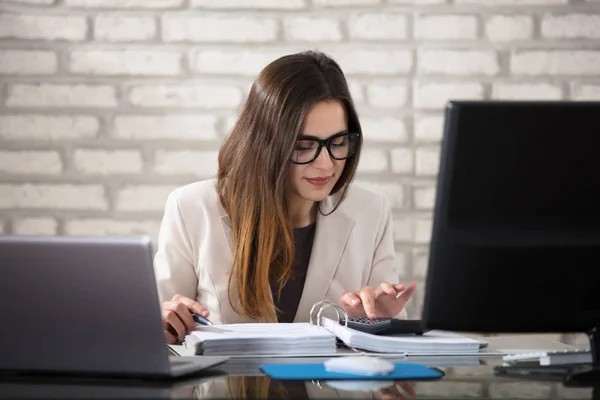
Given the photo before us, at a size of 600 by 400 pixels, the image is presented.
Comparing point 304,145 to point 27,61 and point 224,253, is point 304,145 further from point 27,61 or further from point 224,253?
point 27,61

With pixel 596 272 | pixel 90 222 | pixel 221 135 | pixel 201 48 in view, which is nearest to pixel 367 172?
pixel 221 135

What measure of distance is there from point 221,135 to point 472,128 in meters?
1.63

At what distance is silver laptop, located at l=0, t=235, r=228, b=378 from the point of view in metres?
1.04

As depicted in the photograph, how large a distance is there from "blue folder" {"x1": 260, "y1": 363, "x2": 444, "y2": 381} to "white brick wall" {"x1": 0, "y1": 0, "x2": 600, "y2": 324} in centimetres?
144

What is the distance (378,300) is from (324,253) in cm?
36

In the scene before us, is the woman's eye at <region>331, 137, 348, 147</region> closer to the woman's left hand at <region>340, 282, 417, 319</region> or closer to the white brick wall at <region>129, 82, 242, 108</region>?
the woman's left hand at <region>340, 282, 417, 319</region>

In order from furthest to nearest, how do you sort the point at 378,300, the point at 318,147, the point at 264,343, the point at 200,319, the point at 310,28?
the point at 310,28 < the point at 318,147 < the point at 378,300 < the point at 200,319 < the point at 264,343

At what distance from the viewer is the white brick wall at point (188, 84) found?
8.59 feet

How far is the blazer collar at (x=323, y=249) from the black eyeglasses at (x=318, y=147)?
26 centimetres

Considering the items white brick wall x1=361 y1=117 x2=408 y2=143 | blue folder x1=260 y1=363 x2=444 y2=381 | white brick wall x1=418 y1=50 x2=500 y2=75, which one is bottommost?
blue folder x1=260 y1=363 x2=444 y2=381

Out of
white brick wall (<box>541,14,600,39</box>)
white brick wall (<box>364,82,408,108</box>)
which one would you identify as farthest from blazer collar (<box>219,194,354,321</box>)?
white brick wall (<box>541,14,600,39</box>)

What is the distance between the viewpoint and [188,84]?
2.62m

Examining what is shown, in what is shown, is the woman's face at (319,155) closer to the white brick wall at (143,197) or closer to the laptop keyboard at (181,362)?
the white brick wall at (143,197)

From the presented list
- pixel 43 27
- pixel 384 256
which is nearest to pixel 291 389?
pixel 384 256
